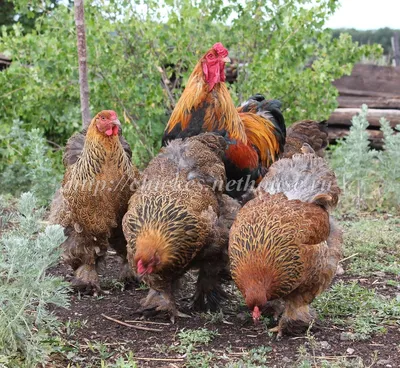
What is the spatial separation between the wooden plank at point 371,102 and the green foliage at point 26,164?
19.6ft

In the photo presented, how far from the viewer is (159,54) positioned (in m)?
8.68

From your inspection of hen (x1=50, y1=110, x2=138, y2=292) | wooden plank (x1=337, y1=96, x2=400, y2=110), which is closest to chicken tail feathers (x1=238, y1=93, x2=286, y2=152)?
hen (x1=50, y1=110, x2=138, y2=292)

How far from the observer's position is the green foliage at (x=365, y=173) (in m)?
8.48

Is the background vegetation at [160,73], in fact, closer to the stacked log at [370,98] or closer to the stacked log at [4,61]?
the stacked log at [4,61]

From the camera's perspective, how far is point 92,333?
4578mm

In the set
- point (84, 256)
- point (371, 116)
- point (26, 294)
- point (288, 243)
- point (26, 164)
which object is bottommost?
point (84, 256)

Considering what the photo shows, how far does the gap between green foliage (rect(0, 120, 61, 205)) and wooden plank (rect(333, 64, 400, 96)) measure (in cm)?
637

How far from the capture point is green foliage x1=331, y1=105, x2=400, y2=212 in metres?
8.48

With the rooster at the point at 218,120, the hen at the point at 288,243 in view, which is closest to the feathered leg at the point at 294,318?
the hen at the point at 288,243

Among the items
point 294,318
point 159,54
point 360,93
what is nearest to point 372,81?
point 360,93

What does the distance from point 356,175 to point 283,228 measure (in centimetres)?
447

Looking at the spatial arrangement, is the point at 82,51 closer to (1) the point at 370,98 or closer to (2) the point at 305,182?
(2) the point at 305,182

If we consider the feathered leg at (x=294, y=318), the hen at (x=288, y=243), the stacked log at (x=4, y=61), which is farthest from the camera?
the stacked log at (x=4, y=61)

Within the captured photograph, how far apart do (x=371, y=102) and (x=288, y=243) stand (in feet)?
27.5
